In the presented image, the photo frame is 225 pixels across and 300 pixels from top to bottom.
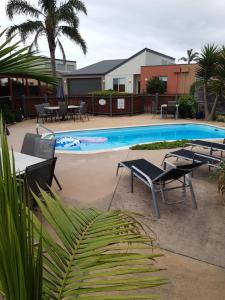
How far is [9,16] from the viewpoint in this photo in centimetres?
1619

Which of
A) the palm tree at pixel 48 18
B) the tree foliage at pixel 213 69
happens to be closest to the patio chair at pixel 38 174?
the tree foliage at pixel 213 69

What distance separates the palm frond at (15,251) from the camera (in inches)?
27.4

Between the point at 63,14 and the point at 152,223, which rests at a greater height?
the point at 63,14

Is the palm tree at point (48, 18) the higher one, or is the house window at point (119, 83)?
the palm tree at point (48, 18)

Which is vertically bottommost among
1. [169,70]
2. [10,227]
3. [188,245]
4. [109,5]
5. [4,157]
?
[188,245]

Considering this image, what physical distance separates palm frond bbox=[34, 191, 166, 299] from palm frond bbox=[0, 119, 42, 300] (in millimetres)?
200

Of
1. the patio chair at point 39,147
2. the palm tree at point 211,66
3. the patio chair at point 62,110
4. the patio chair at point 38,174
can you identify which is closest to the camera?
the patio chair at point 38,174

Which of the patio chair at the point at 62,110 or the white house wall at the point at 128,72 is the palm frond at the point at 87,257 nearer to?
the patio chair at the point at 62,110

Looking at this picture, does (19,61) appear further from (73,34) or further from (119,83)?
(119,83)

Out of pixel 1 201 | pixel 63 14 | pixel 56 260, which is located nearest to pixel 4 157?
pixel 1 201

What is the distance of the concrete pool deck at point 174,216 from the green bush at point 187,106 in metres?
8.28

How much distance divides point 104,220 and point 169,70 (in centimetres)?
2270

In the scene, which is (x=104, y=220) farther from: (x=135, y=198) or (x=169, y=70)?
(x=169, y=70)

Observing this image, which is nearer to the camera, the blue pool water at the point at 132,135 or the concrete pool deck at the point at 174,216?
the concrete pool deck at the point at 174,216
